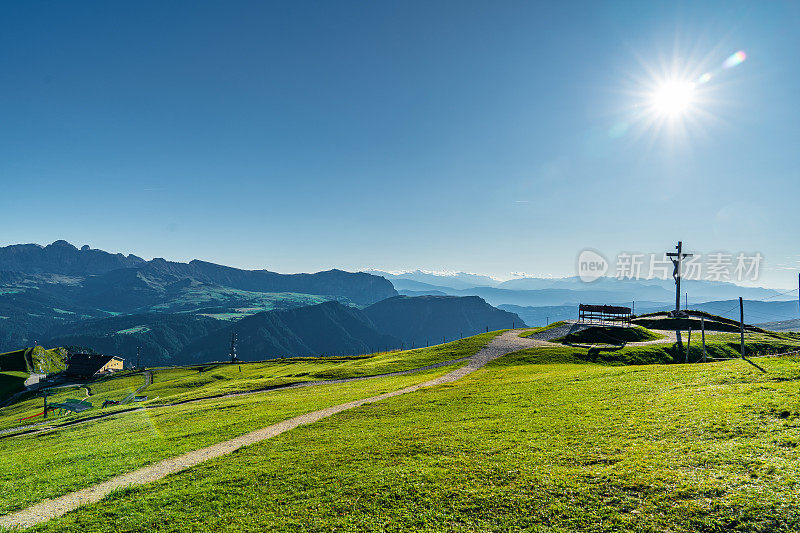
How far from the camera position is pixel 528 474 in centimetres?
1409

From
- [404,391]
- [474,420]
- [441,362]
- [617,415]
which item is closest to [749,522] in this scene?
[617,415]

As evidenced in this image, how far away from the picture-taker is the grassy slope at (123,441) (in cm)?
1970

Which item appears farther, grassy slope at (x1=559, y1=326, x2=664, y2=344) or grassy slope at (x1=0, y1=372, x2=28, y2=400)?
grassy slope at (x1=0, y1=372, x2=28, y2=400)

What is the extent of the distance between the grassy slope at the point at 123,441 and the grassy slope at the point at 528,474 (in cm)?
519

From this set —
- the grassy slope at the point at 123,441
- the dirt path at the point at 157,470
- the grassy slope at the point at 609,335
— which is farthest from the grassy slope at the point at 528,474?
the grassy slope at the point at 609,335

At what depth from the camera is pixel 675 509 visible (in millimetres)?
10445

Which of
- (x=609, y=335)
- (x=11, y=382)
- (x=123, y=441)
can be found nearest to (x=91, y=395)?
(x=11, y=382)

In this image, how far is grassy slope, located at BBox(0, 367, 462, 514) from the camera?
19703 millimetres

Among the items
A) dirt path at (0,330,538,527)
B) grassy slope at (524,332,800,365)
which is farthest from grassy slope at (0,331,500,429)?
dirt path at (0,330,538,527)

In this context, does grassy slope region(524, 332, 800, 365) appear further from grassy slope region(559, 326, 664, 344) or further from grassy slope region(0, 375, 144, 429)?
grassy slope region(0, 375, 144, 429)

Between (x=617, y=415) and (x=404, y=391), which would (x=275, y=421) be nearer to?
(x=404, y=391)

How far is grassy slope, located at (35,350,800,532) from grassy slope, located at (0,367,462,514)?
17.0ft

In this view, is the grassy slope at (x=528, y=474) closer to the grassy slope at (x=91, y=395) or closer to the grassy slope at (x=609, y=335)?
the grassy slope at (x=609, y=335)

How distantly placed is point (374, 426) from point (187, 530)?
1279 centimetres
